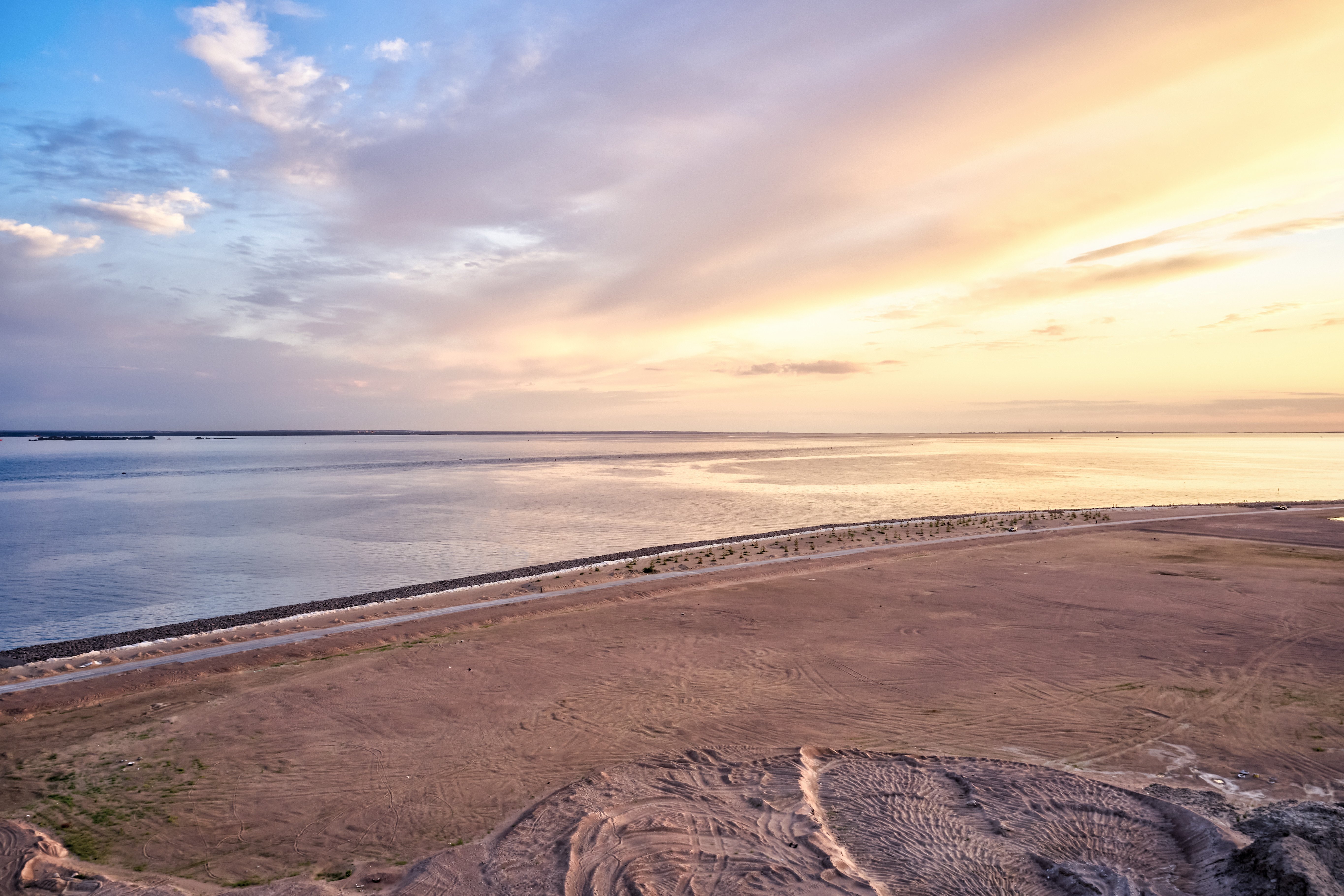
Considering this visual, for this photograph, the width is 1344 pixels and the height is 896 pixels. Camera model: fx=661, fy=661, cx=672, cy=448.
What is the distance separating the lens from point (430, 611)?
17.3 m

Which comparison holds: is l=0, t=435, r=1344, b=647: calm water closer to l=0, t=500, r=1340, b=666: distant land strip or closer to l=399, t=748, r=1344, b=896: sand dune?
l=0, t=500, r=1340, b=666: distant land strip

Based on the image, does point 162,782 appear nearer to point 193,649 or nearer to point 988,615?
point 193,649

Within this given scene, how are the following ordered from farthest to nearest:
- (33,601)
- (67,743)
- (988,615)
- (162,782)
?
(33,601) < (988,615) < (67,743) < (162,782)

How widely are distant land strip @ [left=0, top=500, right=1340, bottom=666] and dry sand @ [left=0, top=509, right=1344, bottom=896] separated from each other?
2189 mm

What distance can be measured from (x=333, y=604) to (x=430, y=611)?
310 cm

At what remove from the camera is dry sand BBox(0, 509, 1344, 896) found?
6359 mm

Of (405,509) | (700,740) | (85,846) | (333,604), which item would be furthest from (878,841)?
(405,509)

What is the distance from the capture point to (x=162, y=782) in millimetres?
8094

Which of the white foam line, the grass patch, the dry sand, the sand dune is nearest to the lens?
the sand dune

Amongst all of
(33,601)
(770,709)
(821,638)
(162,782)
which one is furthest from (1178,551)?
(33,601)

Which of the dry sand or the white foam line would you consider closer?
the dry sand

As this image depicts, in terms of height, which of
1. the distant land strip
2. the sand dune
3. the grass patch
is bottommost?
the distant land strip

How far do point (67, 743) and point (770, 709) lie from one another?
10.1 m

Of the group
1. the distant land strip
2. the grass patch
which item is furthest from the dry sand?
the distant land strip
